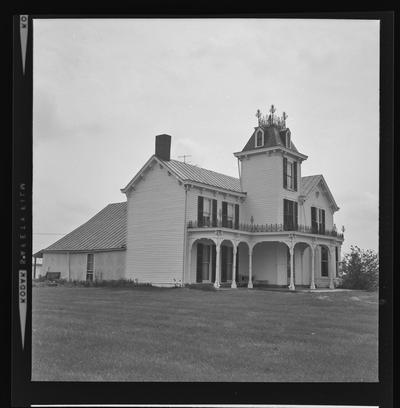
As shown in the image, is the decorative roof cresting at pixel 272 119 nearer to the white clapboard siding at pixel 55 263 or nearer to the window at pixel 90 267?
the window at pixel 90 267

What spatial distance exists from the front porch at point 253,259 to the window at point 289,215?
17 cm

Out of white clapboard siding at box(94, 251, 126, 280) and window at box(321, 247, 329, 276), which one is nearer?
window at box(321, 247, 329, 276)

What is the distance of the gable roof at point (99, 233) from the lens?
8773mm

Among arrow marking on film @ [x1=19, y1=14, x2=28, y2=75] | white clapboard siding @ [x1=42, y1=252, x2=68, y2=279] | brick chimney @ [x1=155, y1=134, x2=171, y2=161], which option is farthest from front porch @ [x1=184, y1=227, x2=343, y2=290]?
arrow marking on film @ [x1=19, y1=14, x2=28, y2=75]

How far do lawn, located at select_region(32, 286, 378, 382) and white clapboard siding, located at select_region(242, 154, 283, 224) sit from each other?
3.63 ft

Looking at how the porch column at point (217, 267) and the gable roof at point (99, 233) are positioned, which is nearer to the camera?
the gable roof at point (99, 233)

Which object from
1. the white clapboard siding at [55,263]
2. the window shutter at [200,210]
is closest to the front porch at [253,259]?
the window shutter at [200,210]

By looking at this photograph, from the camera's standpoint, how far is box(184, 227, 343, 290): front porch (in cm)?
895

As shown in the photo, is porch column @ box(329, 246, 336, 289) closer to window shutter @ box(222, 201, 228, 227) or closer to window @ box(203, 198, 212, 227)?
window shutter @ box(222, 201, 228, 227)

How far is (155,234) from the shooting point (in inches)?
358

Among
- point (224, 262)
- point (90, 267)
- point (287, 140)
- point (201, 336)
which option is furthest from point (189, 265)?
point (287, 140)

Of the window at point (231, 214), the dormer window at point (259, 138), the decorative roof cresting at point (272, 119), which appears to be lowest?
the window at point (231, 214)
